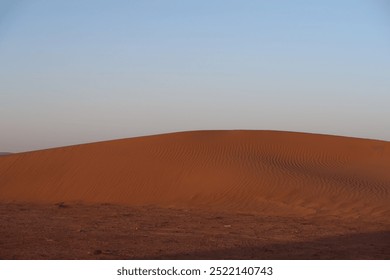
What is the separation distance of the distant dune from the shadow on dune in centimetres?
506

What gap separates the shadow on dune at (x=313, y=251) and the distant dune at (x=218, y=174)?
5.06 meters

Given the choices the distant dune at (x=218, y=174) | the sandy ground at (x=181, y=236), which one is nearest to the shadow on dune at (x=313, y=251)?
the sandy ground at (x=181, y=236)

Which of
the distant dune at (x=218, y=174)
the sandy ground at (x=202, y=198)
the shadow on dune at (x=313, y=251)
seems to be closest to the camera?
the shadow on dune at (x=313, y=251)

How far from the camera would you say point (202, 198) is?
2000 cm

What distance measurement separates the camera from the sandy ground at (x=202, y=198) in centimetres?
1100

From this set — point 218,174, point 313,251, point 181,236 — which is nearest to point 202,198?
point 218,174

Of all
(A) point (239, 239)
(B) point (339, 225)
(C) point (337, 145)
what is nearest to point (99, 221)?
(A) point (239, 239)

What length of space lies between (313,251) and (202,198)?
9732mm

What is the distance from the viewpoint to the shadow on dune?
982cm

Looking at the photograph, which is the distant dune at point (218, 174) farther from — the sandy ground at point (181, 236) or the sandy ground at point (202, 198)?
the sandy ground at point (181, 236)

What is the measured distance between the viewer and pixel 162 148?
Result: 28469mm

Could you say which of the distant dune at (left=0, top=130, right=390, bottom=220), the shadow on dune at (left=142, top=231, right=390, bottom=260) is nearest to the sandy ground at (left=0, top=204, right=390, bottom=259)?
the shadow on dune at (left=142, top=231, right=390, bottom=260)
